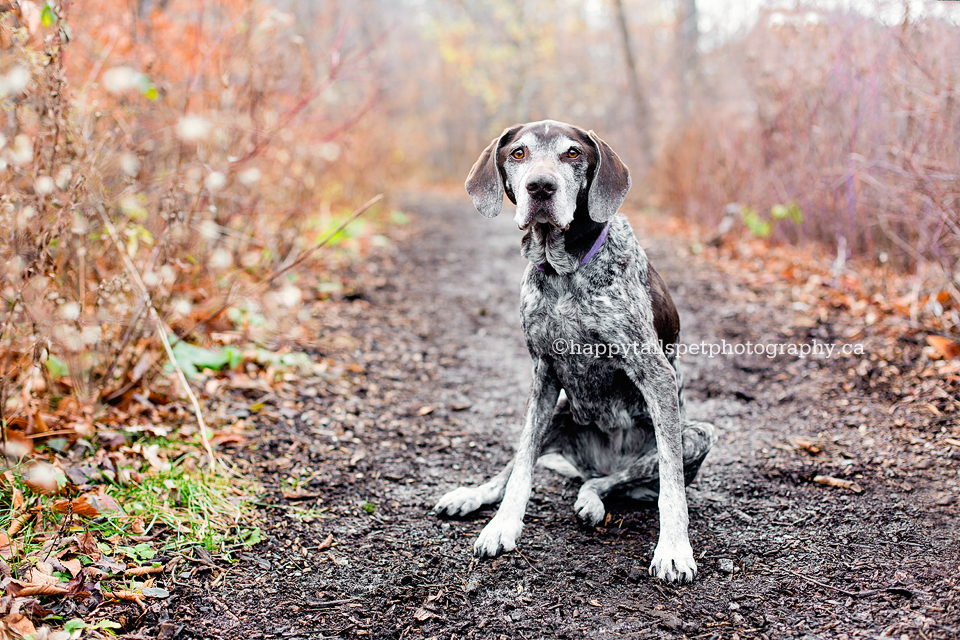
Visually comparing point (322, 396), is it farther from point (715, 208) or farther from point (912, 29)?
point (715, 208)

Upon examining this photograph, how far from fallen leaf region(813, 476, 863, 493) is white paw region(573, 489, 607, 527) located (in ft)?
3.56

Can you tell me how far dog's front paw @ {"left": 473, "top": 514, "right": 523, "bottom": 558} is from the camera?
106 inches

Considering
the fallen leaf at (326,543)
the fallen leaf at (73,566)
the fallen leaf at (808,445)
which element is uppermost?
the fallen leaf at (73,566)

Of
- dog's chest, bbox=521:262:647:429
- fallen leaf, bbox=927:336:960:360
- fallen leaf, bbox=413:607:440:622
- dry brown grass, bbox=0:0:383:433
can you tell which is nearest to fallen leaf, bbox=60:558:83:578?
dry brown grass, bbox=0:0:383:433

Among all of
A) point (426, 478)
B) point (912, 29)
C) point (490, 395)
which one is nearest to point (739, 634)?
point (426, 478)

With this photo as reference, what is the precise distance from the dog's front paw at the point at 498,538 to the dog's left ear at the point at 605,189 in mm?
1312

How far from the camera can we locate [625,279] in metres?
2.89

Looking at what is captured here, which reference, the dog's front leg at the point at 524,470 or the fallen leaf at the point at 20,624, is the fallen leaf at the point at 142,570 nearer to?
the fallen leaf at the point at 20,624

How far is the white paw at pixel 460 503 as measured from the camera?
3.06 metres

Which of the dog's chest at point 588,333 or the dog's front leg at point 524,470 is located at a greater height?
the dog's chest at point 588,333

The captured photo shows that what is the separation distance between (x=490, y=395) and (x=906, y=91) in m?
4.46

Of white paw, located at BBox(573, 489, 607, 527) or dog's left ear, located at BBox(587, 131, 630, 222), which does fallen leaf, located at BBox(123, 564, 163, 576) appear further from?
dog's left ear, located at BBox(587, 131, 630, 222)

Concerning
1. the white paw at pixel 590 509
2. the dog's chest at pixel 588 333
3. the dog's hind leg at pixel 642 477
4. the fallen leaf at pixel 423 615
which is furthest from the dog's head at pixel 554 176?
the fallen leaf at pixel 423 615

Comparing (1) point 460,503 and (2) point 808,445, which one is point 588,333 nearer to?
(1) point 460,503
